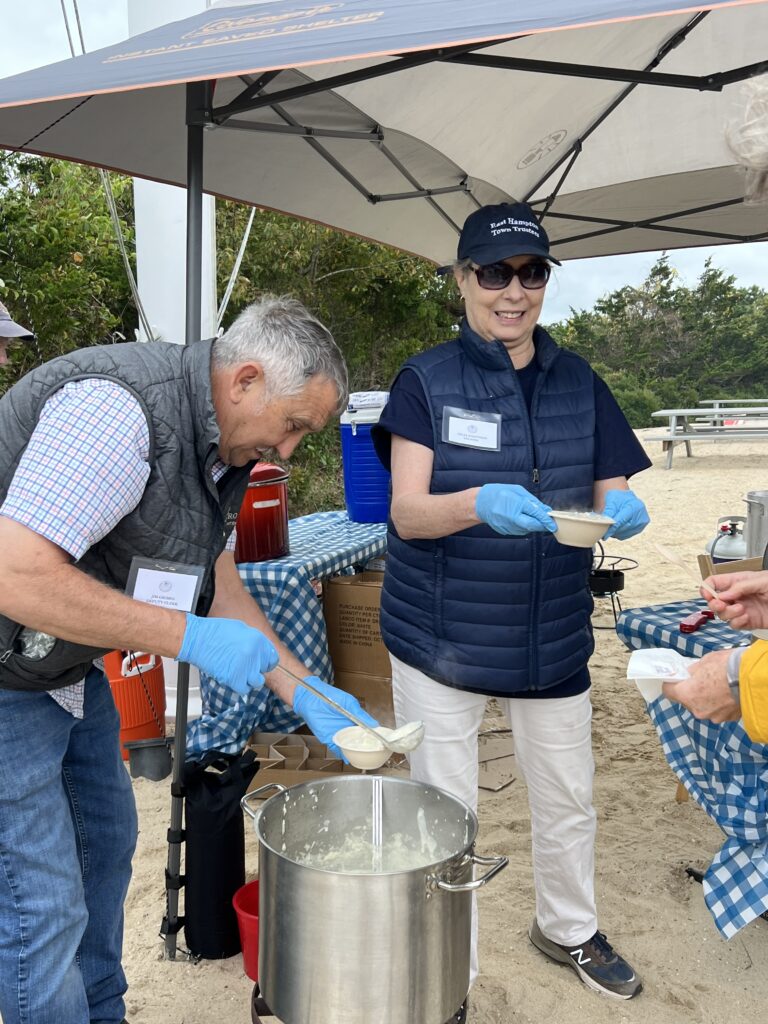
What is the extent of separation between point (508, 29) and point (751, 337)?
2810cm

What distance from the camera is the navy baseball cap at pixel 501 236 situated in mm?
2207

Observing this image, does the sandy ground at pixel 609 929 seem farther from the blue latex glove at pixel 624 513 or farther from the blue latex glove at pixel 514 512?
the blue latex glove at pixel 624 513

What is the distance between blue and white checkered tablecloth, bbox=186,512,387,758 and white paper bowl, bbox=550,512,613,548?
6.75 feet

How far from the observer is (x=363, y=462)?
4570 millimetres

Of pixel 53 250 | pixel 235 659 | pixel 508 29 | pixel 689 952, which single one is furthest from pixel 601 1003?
pixel 53 250

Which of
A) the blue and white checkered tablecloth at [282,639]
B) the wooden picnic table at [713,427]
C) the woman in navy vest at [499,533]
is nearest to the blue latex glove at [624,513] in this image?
the woman in navy vest at [499,533]

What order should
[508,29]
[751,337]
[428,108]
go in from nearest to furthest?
[508,29] < [428,108] < [751,337]

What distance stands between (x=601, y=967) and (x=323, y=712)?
1242mm

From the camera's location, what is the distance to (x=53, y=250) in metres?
7.69

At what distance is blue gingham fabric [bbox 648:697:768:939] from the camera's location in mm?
2330

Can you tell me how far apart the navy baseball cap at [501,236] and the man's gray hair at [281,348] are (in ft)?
2.23

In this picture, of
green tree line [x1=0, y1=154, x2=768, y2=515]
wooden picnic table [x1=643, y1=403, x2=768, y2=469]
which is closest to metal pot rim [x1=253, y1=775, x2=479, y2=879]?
green tree line [x1=0, y1=154, x2=768, y2=515]

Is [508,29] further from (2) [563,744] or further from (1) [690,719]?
(1) [690,719]

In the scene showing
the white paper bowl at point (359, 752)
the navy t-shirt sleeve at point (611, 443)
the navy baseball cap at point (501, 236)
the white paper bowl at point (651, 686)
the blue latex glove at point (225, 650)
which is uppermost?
the navy baseball cap at point (501, 236)
